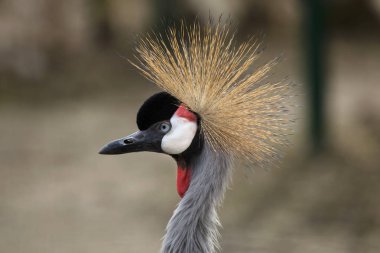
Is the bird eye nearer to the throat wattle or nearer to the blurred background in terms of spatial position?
the throat wattle

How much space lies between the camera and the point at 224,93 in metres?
2.07

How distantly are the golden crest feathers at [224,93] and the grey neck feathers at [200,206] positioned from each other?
0.15 ft

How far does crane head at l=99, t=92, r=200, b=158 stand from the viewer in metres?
2.01

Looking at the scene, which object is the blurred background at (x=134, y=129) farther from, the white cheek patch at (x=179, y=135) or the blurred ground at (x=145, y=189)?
the white cheek patch at (x=179, y=135)

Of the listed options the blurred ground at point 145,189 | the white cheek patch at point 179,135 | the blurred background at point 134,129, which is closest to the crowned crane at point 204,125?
the white cheek patch at point 179,135

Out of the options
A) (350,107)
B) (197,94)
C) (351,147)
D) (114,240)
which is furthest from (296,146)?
(197,94)

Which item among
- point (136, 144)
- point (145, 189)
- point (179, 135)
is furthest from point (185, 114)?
point (145, 189)

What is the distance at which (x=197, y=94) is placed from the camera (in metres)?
2.04

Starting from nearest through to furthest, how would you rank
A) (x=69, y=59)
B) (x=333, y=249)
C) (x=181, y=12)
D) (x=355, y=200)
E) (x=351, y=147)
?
1. (x=333, y=249)
2. (x=355, y=200)
3. (x=351, y=147)
4. (x=181, y=12)
5. (x=69, y=59)

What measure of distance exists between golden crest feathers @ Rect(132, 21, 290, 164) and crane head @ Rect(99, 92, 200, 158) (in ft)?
0.09

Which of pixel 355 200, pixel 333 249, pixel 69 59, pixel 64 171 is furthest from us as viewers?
pixel 69 59

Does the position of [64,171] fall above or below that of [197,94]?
below

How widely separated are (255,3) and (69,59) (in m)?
1.46

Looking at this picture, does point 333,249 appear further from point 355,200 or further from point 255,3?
point 255,3
